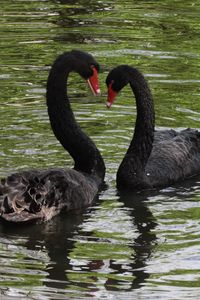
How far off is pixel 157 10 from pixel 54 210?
7485 mm

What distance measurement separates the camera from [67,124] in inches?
315

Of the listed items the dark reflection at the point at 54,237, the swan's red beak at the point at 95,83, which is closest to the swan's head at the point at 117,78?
the swan's red beak at the point at 95,83

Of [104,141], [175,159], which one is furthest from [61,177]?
[104,141]

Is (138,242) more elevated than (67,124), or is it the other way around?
(67,124)

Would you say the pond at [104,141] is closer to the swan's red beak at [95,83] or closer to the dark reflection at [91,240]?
the dark reflection at [91,240]

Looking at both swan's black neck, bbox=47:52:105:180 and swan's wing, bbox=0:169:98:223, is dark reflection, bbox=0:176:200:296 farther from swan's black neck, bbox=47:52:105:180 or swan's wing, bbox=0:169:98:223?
swan's black neck, bbox=47:52:105:180

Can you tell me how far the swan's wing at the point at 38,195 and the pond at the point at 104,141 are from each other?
0.35ft

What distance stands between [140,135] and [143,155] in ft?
0.51

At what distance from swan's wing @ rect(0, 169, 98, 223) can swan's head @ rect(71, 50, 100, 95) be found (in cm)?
81

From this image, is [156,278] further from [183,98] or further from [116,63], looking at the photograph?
[116,63]

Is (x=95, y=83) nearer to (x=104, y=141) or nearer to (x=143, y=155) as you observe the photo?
(x=143, y=155)

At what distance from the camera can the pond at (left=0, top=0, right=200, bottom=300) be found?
20.0ft

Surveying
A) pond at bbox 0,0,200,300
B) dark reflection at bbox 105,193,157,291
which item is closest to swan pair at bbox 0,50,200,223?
pond at bbox 0,0,200,300

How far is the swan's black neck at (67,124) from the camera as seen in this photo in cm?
788
